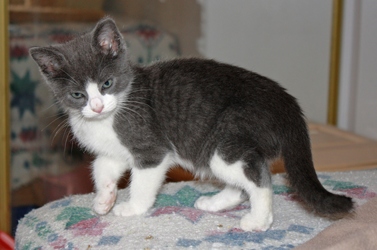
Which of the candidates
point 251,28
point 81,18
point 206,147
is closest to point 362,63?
point 251,28

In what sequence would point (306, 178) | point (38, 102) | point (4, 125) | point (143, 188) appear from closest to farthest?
1. point (306, 178)
2. point (143, 188)
3. point (4, 125)
4. point (38, 102)

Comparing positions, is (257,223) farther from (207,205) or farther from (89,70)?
(89,70)

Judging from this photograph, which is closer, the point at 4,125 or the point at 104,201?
the point at 104,201

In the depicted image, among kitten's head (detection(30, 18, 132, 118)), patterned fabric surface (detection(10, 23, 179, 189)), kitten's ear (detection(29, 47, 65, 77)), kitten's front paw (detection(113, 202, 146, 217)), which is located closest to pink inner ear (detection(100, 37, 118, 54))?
kitten's head (detection(30, 18, 132, 118))

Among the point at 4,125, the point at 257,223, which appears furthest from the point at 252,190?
the point at 4,125

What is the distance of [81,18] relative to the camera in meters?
2.57

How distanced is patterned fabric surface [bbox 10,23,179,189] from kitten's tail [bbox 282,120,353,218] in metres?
1.15

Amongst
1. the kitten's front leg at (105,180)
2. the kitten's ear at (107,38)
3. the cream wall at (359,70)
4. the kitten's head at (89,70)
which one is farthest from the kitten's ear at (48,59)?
the cream wall at (359,70)

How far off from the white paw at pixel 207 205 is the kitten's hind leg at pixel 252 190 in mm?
175

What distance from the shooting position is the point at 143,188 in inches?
64.4

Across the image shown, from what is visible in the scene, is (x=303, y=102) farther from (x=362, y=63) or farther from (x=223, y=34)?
(x=223, y=34)

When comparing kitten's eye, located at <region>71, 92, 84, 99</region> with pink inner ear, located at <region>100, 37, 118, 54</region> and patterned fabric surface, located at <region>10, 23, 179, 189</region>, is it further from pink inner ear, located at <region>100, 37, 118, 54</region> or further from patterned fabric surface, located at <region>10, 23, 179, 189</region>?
patterned fabric surface, located at <region>10, 23, 179, 189</region>

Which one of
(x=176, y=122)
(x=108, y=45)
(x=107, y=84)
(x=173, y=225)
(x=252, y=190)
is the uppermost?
(x=108, y=45)

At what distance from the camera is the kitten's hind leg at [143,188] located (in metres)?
1.63
